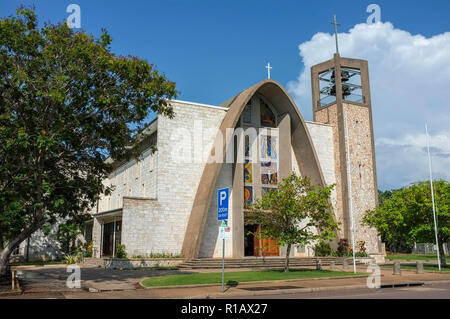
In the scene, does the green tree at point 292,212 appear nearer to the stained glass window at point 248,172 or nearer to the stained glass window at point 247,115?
the stained glass window at point 248,172

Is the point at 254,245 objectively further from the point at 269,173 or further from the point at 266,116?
the point at 266,116

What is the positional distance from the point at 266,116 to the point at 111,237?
16.3 metres

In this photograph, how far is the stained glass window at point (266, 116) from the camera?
34.7 metres

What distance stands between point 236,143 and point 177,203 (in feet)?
22.2

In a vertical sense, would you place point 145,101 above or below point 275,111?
below

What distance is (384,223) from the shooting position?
28.5 metres

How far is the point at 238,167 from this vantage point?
30.9m

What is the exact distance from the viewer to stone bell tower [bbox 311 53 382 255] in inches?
1362

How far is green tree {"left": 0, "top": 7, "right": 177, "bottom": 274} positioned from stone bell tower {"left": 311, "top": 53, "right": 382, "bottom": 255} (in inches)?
867

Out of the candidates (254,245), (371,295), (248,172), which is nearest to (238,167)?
(248,172)

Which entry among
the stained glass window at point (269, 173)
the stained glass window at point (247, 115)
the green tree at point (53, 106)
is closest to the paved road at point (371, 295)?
the green tree at point (53, 106)

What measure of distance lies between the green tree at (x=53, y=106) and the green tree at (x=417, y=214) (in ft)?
60.9
